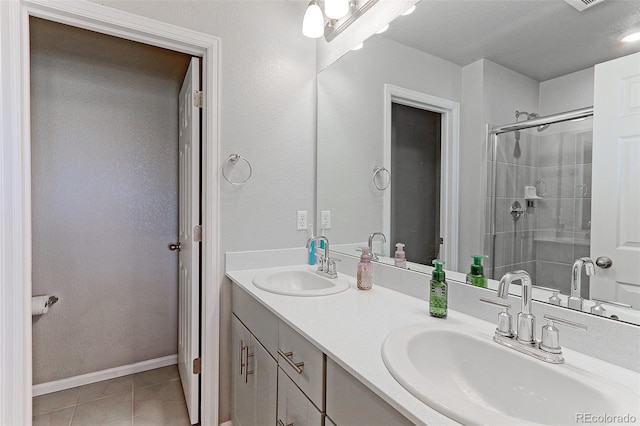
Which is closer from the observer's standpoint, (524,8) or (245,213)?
(524,8)

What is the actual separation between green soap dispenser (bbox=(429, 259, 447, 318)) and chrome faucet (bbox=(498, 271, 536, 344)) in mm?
242

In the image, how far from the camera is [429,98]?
1333 millimetres

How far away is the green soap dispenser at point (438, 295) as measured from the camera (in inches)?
41.5

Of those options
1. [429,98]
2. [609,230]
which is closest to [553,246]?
[609,230]

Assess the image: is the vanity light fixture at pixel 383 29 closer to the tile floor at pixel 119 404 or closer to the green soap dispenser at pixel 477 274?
the green soap dispenser at pixel 477 274

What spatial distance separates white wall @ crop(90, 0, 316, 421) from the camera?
1.66 m

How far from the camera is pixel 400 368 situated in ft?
2.38

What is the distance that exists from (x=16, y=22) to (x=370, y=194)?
63.5 inches

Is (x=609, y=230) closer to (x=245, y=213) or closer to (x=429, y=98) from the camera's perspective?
(x=429, y=98)

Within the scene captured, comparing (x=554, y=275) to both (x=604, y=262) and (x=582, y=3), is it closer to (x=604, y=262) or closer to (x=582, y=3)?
(x=604, y=262)

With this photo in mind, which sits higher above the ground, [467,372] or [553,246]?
[553,246]

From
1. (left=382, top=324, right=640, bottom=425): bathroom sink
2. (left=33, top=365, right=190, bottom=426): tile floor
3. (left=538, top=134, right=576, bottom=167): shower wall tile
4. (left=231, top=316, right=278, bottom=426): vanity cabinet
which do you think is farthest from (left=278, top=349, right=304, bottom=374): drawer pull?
(left=33, top=365, right=190, bottom=426): tile floor

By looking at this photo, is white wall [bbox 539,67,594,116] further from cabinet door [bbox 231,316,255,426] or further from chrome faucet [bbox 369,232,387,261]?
cabinet door [bbox 231,316,255,426]

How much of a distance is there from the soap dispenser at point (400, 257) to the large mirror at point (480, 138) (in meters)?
0.03
